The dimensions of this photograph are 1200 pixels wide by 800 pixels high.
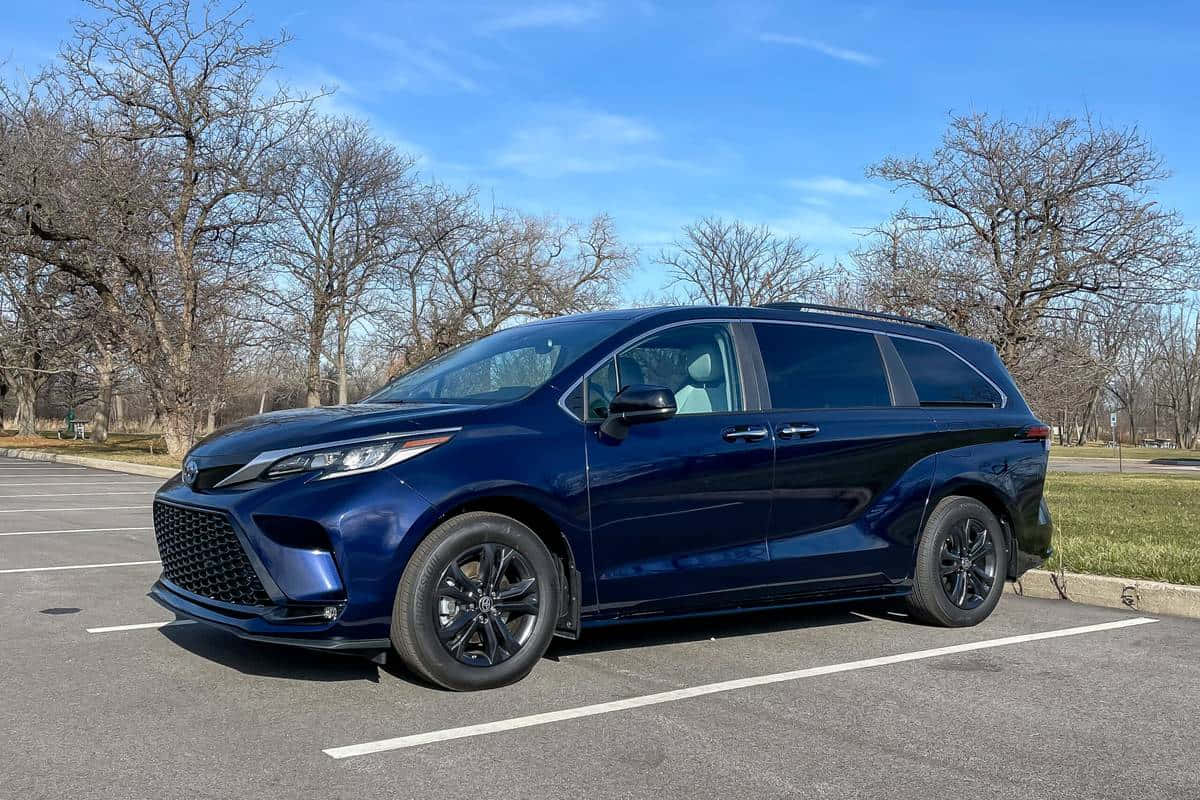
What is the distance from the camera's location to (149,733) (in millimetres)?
4191

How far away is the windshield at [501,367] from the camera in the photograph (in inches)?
218

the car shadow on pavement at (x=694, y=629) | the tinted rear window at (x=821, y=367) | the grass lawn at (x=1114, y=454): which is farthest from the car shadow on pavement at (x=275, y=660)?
the grass lawn at (x=1114, y=454)

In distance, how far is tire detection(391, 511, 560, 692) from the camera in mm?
4680

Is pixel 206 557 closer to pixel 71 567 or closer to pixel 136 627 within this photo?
pixel 136 627

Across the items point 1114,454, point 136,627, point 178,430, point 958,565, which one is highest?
point 178,430

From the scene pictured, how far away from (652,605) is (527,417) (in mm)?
1122

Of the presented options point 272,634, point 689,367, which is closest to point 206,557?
point 272,634

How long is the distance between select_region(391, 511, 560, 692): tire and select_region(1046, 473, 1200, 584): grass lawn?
4.66 metres

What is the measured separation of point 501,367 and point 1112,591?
15.1 ft

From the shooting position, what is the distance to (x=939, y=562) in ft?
21.5

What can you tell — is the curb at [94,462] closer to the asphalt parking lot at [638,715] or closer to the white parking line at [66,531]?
the white parking line at [66,531]

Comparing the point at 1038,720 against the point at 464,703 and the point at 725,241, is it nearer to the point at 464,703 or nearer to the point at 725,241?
the point at 464,703

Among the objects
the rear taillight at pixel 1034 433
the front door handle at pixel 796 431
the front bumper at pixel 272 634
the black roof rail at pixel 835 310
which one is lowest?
the front bumper at pixel 272 634

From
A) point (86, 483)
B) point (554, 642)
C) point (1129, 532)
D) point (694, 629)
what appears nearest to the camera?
point (554, 642)
